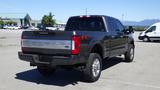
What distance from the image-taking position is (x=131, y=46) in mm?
12891

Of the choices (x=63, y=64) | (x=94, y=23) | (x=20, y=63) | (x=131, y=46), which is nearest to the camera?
(x=63, y=64)

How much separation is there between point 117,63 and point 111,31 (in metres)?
2.61

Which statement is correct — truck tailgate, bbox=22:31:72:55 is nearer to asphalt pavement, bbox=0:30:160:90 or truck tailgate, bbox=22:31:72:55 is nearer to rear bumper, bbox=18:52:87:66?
rear bumper, bbox=18:52:87:66

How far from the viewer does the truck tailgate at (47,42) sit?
7.45 m

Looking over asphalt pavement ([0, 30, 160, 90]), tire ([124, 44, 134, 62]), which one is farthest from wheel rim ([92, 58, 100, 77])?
tire ([124, 44, 134, 62])

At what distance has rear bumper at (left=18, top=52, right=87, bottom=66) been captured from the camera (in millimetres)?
7379

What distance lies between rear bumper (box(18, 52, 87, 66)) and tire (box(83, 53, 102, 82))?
259mm

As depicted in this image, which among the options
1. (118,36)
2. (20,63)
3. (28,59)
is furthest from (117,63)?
(28,59)

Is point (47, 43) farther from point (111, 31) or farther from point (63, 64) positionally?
point (111, 31)

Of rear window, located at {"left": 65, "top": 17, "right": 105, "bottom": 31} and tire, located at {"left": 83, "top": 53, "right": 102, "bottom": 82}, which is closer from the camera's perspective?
tire, located at {"left": 83, "top": 53, "right": 102, "bottom": 82}

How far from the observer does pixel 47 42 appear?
777 cm

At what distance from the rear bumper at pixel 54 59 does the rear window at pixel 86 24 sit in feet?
7.39

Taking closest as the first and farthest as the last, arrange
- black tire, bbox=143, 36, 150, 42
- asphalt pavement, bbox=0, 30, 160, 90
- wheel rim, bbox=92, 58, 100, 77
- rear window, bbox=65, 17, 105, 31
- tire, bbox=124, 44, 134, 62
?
asphalt pavement, bbox=0, 30, 160, 90 < wheel rim, bbox=92, 58, 100, 77 < rear window, bbox=65, 17, 105, 31 < tire, bbox=124, 44, 134, 62 < black tire, bbox=143, 36, 150, 42

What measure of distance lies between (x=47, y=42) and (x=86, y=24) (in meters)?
2.64
